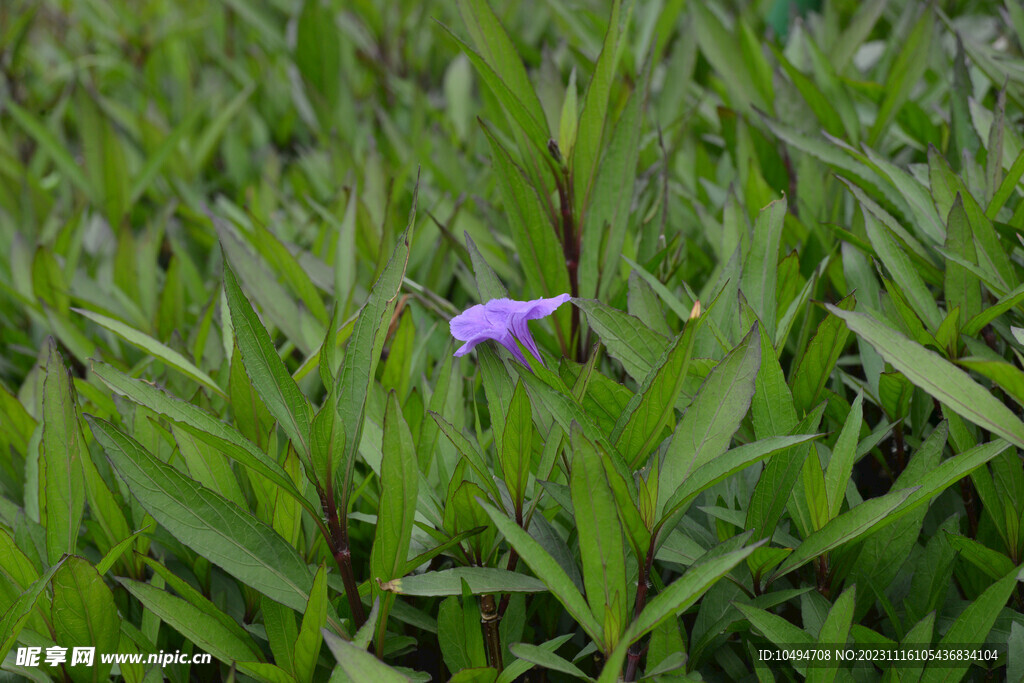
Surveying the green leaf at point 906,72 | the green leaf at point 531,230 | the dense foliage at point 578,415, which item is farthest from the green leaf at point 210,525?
the green leaf at point 906,72

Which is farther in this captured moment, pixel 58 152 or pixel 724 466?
pixel 58 152

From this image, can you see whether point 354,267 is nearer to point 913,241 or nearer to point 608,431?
point 608,431

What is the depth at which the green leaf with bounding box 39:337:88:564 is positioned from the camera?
102 cm

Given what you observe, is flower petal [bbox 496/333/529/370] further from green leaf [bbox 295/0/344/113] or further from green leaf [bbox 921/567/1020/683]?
green leaf [bbox 295/0/344/113]

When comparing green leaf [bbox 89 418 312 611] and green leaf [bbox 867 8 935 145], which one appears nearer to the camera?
green leaf [bbox 89 418 312 611]

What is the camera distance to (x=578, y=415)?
88 centimetres

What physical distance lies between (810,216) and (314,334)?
0.94 m

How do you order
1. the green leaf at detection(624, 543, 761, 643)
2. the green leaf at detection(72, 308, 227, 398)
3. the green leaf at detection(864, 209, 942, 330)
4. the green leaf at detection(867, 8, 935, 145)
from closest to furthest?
the green leaf at detection(624, 543, 761, 643), the green leaf at detection(864, 209, 942, 330), the green leaf at detection(72, 308, 227, 398), the green leaf at detection(867, 8, 935, 145)

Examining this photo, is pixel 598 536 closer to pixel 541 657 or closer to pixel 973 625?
pixel 541 657

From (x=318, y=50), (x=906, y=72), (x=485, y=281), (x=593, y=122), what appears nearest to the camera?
(x=485, y=281)

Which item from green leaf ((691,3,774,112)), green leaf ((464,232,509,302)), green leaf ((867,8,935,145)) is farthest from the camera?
green leaf ((691,3,774,112))

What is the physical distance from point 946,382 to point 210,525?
2.72 feet

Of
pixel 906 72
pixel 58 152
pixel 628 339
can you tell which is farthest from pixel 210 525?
pixel 58 152

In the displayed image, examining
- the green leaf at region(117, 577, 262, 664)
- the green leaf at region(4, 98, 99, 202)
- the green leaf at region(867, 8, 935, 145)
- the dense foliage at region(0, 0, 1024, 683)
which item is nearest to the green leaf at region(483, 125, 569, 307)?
the dense foliage at region(0, 0, 1024, 683)
